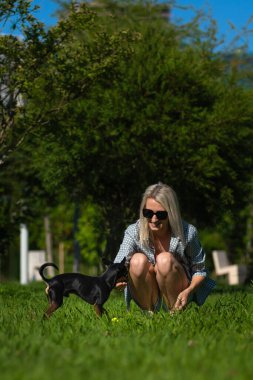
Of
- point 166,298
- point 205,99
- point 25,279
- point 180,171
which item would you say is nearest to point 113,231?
point 180,171

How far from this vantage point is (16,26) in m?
10.6

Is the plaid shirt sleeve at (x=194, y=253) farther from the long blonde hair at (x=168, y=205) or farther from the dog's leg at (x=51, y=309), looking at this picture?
the dog's leg at (x=51, y=309)

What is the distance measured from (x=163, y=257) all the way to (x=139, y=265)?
21cm

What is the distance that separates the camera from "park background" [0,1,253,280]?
10.9 meters

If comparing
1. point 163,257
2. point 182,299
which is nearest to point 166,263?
point 163,257

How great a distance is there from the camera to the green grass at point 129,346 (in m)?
3.90

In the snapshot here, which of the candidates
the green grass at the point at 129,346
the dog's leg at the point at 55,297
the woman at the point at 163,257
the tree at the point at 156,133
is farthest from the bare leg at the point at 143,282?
the tree at the point at 156,133

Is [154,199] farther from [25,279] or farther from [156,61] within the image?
[25,279]

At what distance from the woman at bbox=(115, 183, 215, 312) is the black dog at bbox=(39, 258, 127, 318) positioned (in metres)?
0.40

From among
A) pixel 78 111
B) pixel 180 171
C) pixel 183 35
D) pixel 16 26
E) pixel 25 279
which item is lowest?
pixel 25 279

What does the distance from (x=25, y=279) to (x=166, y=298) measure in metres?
16.1

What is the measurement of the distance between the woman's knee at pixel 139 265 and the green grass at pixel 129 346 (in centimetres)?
36

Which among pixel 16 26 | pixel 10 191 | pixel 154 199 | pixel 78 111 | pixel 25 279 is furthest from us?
pixel 25 279

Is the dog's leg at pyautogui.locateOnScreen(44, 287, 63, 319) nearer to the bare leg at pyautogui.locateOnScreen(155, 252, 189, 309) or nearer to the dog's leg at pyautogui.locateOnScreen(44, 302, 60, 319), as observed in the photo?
the dog's leg at pyautogui.locateOnScreen(44, 302, 60, 319)
